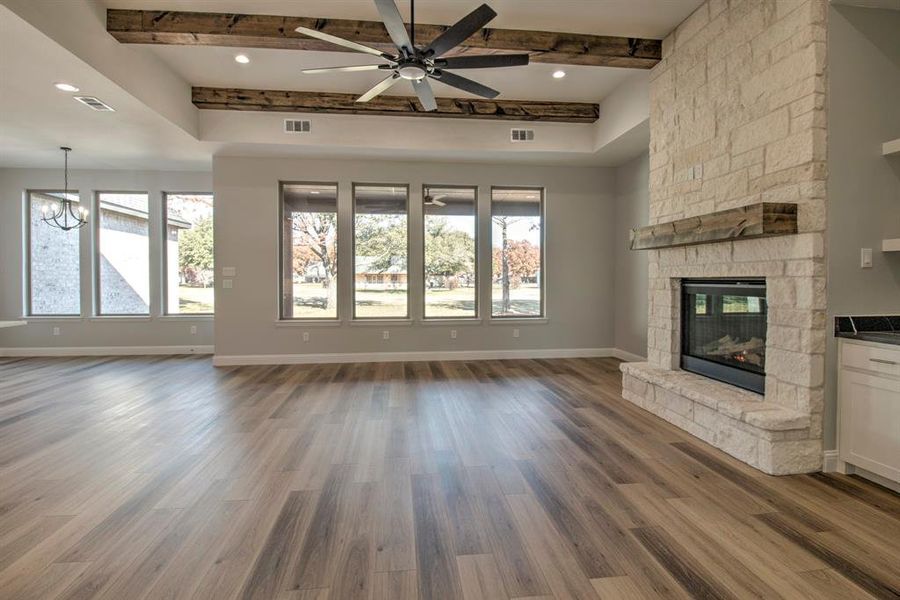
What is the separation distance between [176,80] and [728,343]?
6295mm

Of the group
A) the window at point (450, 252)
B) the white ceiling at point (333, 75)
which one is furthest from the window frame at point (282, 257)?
the white ceiling at point (333, 75)

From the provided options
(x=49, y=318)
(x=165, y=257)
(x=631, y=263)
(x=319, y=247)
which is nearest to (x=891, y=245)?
(x=631, y=263)

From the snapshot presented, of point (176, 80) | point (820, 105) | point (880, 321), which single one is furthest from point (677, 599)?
point (176, 80)

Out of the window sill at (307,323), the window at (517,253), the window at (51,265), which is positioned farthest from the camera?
the window at (51,265)

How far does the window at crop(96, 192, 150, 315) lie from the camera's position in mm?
7055

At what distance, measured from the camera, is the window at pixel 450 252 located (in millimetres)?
6570

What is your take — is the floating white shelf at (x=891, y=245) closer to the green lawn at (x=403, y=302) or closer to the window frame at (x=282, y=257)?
the green lawn at (x=403, y=302)

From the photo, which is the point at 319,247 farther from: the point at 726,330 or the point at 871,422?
the point at 871,422

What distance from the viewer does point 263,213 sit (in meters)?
6.16

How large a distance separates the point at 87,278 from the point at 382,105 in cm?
587

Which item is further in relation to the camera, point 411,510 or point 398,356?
point 398,356

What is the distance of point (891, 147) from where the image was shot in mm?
2633

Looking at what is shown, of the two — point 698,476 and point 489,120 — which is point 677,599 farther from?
point 489,120

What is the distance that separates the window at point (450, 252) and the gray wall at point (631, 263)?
2293 millimetres
